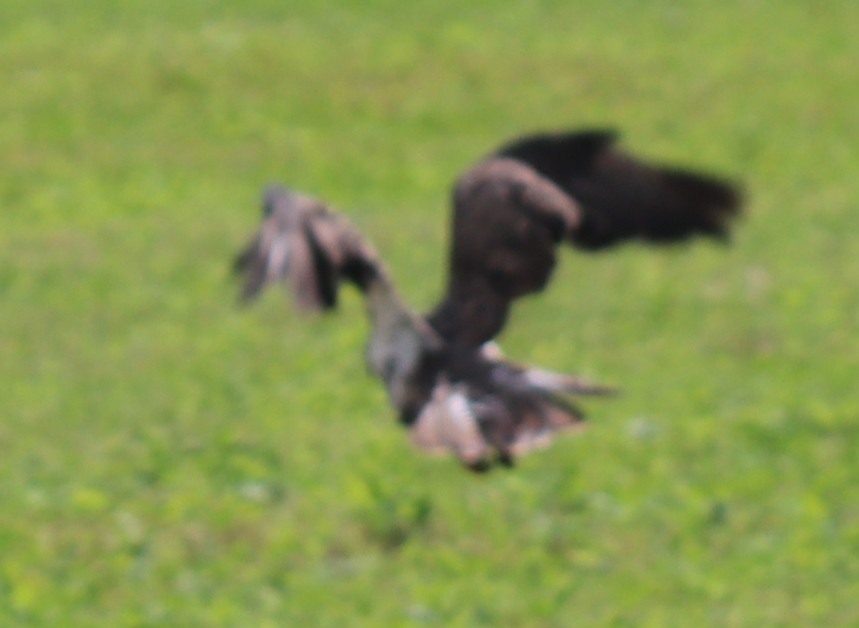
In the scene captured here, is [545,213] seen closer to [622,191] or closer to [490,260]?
[490,260]

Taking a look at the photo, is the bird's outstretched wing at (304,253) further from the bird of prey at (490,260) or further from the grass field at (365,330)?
the grass field at (365,330)

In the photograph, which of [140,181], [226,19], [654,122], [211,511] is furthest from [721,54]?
[211,511]

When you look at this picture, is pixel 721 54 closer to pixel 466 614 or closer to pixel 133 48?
pixel 133 48

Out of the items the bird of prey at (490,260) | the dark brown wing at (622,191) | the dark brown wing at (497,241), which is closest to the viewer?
the bird of prey at (490,260)

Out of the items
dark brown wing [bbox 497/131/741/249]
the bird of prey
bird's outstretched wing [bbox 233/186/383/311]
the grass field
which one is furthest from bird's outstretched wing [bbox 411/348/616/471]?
the grass field

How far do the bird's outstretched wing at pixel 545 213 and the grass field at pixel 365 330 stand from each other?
1.59 metres

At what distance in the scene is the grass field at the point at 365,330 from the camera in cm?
787

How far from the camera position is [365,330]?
39.5ft

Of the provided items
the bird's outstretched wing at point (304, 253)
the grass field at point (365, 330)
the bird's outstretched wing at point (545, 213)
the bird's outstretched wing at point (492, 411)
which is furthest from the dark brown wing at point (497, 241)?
the grass field at point (365, 330)

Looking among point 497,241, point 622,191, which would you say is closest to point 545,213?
point 497,241

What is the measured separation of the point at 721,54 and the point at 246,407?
1090 centimetres

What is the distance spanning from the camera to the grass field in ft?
25.8

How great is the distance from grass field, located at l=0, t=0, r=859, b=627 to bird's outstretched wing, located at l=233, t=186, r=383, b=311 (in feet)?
7.70

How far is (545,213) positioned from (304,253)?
3.86 feet
